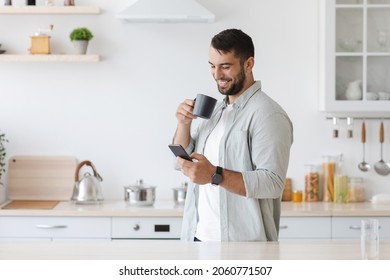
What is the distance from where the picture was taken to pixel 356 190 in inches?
190

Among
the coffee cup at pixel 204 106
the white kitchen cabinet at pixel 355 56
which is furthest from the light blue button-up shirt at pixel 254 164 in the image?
the white kitchen cabinet at pixel 355 56

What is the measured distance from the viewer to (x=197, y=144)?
11.0ft

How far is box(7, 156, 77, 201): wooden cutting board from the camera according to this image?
4898 mm

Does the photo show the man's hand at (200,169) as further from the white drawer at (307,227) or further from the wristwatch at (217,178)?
the white drawer at (307,227)

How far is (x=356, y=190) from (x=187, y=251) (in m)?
2.28

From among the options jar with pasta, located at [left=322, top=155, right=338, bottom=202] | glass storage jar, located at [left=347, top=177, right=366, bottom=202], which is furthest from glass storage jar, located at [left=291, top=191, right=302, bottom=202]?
glass storage jar, located at [left=347, top=177, right=366, bottom=202]

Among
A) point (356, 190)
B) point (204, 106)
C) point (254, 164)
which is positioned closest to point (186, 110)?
point (204, 106)

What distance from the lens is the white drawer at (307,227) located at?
4.42 meters

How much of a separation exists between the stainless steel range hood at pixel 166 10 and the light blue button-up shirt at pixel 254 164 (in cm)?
138

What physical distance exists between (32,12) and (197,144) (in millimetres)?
1847

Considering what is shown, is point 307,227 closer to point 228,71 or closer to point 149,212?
point 149,212

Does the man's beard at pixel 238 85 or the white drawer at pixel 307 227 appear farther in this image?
the white drawer at pixel 307 227

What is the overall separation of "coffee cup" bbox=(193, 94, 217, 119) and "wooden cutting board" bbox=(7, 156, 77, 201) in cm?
191
